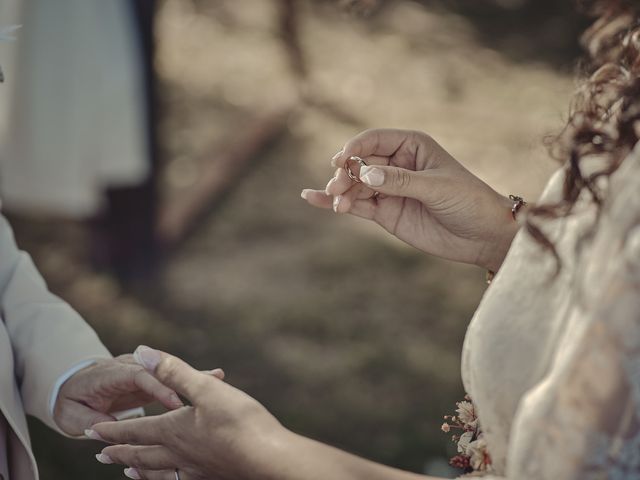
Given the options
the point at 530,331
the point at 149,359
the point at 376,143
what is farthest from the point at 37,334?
the point at 530,331

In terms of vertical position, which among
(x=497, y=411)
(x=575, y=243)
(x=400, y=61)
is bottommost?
(x=497, y=411)

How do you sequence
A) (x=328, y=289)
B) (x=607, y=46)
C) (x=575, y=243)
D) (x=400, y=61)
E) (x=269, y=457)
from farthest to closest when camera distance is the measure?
(x=400, y=61)
(x=328, y=289)
(x=607, y=46)
(x=269, y=457)
(x=575, y=243)

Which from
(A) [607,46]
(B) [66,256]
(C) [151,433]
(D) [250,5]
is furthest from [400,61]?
(C) [151,433]

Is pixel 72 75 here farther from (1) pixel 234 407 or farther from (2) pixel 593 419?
(2) pixel 593 419

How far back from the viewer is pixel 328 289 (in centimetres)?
422

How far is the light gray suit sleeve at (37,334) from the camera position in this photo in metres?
1.83

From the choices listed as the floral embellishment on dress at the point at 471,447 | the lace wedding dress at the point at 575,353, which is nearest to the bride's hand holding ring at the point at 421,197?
the floral embellishment on dress at the point at 471,447

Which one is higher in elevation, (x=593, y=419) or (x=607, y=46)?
(x=607, y=46)

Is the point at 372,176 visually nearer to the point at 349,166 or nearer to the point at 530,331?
the point at 349,166

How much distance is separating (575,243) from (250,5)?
20.2 ft

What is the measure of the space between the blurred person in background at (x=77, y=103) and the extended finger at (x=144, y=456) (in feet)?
8.30

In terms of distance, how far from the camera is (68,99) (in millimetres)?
3801

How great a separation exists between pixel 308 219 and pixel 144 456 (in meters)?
3.31

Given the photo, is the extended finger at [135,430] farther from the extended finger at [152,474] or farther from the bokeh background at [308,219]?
the bokeh background at [308,219]
